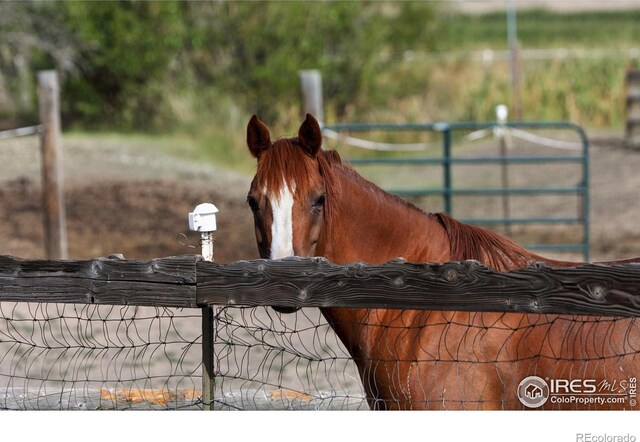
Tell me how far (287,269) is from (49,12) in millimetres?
16867

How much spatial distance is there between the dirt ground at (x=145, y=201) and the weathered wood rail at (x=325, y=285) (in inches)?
248

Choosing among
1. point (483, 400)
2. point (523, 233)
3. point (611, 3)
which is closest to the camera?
point (483, 400)

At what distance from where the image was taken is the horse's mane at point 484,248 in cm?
373

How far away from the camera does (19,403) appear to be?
405 cm

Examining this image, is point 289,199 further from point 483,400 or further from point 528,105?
point 528,105

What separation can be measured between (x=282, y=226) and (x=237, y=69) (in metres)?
16.2

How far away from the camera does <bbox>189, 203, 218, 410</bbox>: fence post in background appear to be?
11.8 feet

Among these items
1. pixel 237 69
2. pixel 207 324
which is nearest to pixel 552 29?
pixel 237 69

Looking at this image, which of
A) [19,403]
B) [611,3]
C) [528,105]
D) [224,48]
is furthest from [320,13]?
[611,3]

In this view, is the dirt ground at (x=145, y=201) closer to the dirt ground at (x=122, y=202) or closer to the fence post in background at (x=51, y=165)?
the dirt ground at (x=122, y=202)

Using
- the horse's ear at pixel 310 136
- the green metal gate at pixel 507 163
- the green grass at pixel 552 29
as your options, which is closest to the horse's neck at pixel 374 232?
the horse's ear at pixel 310 136

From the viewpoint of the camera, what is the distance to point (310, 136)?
376 centimetres

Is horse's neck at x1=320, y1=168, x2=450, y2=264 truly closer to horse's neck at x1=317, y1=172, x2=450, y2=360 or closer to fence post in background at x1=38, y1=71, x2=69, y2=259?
horse's neck at x1=317, y1=172, x2=450, y2=360

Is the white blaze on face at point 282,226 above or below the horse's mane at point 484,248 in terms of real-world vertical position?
above
